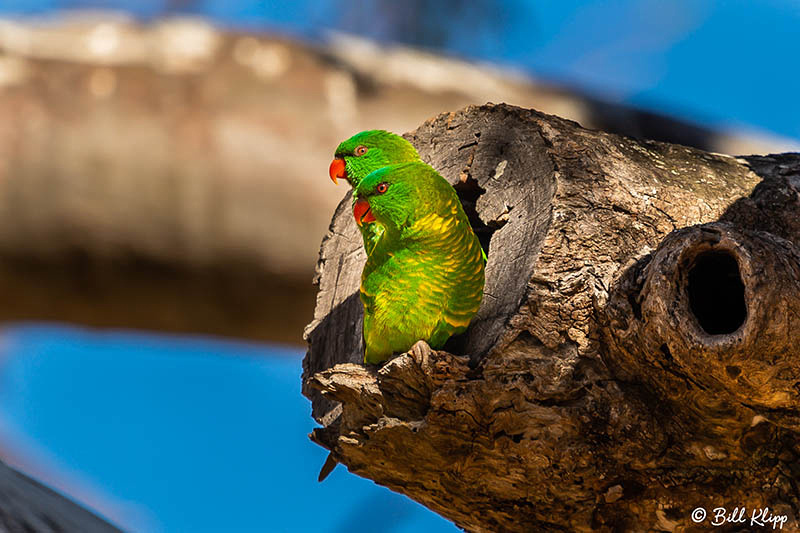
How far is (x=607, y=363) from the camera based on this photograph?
107 cm

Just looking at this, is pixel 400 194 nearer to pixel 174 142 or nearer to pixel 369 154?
pixel 369 154

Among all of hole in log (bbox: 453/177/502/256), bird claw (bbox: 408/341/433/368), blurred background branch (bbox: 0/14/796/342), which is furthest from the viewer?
blurred background branch (bbox: 0/14/796/342)

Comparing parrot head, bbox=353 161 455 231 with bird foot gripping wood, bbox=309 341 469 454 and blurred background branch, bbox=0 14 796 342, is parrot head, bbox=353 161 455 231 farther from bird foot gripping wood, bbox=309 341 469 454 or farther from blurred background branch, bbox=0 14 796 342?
blurred background branch, bbox=0 14 796 342

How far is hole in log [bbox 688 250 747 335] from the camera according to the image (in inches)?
38.4

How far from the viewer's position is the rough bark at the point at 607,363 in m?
0.95

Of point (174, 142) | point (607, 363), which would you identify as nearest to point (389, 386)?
point (607, 363)

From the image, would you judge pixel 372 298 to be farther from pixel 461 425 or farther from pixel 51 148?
pixel 51 148

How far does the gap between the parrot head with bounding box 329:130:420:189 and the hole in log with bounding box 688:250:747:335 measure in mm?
581

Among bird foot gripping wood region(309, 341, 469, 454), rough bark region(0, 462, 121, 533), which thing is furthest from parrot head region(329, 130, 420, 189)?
rough bark region(0, 462, 121, 533)

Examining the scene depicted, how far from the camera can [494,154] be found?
130 centimetres

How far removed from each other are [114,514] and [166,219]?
2.77m

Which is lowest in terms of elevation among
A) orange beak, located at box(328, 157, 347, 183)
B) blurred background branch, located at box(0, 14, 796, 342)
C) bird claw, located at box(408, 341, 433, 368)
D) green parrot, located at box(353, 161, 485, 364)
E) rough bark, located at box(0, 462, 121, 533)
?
rough bark, located at box(0, 462, 121, 533)

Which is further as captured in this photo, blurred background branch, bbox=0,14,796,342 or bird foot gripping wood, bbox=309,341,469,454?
blurred background branch, bbox=0,14,796,342

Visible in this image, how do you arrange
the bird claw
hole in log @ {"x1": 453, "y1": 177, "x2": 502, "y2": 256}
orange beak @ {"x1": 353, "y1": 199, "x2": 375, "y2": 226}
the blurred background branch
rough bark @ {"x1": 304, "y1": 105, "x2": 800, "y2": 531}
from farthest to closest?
the blurred background branch
hole in log @ {"x1": 453, "y1": 177, "x2": 502, "y2": 256}
orange beak @ {"x1": 353, "y1": 199, "x2": 375, "y2": 226}
the bird claw
rough bark @ {"x1": 304, "y1": 105, "x2": 800, "y2": 531}
